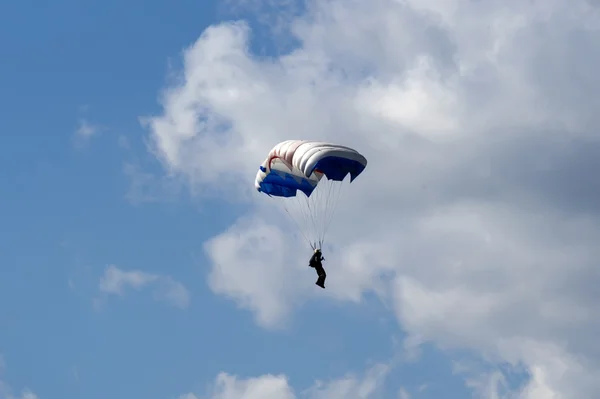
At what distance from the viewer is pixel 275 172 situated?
104 metres

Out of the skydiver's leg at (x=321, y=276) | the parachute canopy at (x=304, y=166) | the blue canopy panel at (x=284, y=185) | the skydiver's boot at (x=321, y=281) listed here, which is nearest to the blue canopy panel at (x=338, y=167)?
the parachute canopy at (x=304, y=166)

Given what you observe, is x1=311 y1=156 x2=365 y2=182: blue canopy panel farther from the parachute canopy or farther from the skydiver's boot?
the skydiver's boot

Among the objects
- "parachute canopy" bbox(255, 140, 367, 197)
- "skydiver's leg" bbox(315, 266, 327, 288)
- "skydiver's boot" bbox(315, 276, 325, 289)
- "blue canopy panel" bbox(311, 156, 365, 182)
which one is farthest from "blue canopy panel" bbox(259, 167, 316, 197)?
"skydiver's boot" bbox(315, 276, 325, 289)

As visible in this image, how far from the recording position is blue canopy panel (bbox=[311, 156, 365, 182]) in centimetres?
9994

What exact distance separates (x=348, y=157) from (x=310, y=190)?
3.66 meters

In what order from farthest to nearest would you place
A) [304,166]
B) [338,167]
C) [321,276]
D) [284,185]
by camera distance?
[284,185], [321,276], [338,167], [304,166]

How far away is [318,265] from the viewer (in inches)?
4008

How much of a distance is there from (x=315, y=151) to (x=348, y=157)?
7.85 feet

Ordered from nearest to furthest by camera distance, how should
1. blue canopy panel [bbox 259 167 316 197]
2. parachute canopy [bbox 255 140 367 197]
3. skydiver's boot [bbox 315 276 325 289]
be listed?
parachute canopy [bbox 255 140 367 197] → skydiver's boot [bbox 315 276 325 289] → blue canopy panel [bbox 259 167 316 197]

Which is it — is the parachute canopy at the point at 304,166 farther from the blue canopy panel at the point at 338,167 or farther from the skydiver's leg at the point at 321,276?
the skydiver's leg at the point at 321,276

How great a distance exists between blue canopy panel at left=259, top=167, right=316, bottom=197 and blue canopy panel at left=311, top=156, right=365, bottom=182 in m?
2.32

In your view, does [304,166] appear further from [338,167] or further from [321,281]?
[321,281]

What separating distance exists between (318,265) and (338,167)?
6.01m

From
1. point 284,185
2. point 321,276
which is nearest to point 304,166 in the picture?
point 284,185
